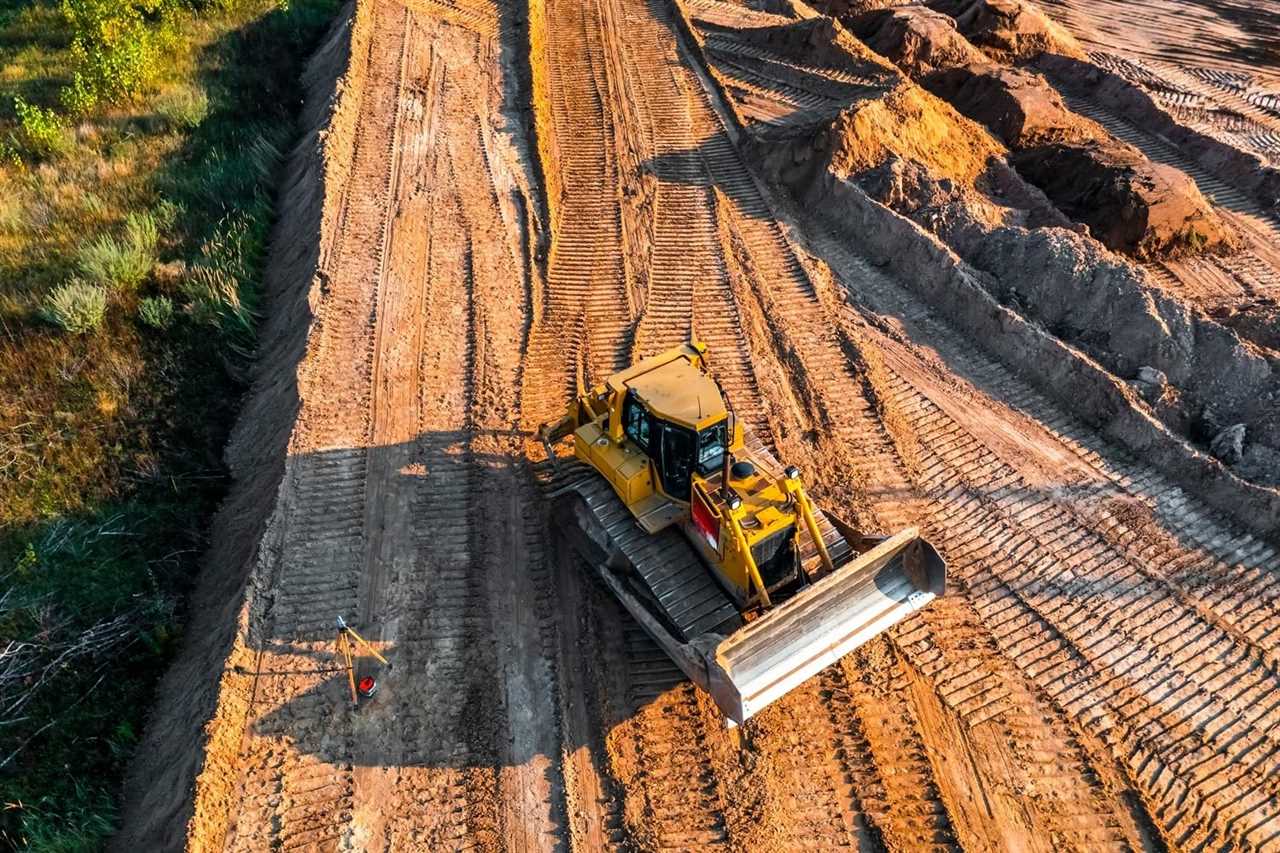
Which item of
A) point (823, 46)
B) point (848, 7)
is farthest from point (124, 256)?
point (848, 7)

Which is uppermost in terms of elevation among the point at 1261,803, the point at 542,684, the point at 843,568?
the point at 843,568

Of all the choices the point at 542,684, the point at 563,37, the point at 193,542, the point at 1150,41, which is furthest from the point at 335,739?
the point at 1150,41

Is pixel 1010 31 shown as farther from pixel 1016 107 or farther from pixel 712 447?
pixel 712 447

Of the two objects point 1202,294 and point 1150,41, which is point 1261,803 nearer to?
point 1202,294

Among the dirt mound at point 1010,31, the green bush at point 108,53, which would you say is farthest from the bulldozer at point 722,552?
the dirt mound at point 1010,31

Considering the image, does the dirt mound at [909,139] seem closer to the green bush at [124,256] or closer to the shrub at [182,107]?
the green bush at [124,256]

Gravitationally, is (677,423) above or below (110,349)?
above
